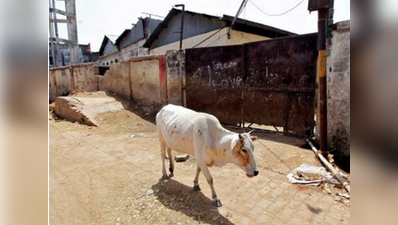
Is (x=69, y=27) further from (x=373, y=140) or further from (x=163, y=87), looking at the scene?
(x=373, y=140)

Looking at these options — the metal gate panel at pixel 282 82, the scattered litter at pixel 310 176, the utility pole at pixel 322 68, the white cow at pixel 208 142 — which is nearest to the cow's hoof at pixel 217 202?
the white cow at pixel 208 142

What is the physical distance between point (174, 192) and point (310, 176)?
246cm

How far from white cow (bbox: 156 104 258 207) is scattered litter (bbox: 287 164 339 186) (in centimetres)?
146

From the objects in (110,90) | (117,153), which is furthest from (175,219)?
(110,90)

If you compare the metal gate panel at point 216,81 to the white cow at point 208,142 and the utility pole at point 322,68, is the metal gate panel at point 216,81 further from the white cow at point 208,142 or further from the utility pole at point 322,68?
the white cow at point 208,142

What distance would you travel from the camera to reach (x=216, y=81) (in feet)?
28.1

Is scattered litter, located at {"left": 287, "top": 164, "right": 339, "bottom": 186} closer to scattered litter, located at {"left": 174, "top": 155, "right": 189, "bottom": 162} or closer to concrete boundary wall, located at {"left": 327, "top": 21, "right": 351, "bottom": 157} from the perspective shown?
concrete boundary wall, located at {"left": 327, "top": 21, "right": 351, "bottom": 157}

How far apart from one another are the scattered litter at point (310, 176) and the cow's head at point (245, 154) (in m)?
1.53

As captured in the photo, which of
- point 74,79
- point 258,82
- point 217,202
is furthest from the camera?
point 74,79

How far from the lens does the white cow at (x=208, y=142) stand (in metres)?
3.25

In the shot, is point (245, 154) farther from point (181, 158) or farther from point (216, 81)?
point (216, 81)

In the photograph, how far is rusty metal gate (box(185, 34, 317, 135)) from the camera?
6512 millimetres

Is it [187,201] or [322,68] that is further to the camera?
[322,68]

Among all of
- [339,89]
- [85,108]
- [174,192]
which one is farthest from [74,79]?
[339,89]
